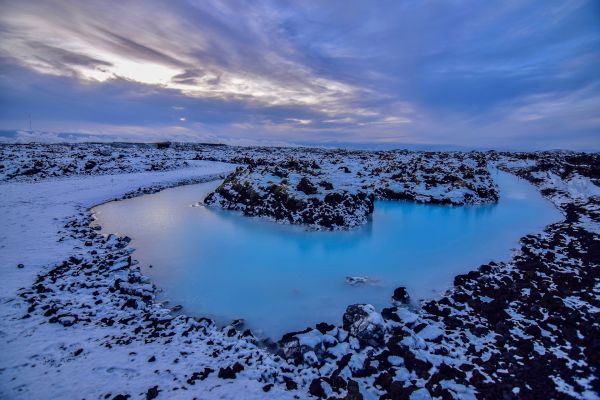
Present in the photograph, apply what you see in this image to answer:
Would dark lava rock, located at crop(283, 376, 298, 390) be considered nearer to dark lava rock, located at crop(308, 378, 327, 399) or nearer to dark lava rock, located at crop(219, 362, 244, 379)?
dark lava rock, located at crop(308, 378, 327, 399)

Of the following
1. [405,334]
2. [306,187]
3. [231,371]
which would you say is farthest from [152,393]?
[306,187]

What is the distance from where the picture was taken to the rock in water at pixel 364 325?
7.73 m

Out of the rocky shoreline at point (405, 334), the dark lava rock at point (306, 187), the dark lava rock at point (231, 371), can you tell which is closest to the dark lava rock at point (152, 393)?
the rocky shoreline at point (405, 334)

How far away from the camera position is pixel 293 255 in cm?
1405

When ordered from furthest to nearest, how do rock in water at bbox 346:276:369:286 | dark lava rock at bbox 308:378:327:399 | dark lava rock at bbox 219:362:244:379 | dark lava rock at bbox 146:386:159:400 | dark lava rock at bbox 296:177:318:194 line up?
dark lava rock at bbox 296:177:318:194
rock in water at bbox 346:276:369:286
dark lava rock at bbox 219:362:244:379
dark lava rock at bbox 308:378:327:399
dark lava rock at bbox 146:386:159:400

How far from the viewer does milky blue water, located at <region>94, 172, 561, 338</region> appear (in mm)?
9797

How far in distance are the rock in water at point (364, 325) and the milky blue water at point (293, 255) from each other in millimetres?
826

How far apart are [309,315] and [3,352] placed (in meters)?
7.35

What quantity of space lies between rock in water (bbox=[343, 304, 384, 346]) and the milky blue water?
826mm

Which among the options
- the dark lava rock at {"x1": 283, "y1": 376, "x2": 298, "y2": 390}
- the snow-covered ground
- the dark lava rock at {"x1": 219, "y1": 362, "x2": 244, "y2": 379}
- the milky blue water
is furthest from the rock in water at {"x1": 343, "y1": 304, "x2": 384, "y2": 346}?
the dark lava rock at {"x1": 219, "y1": 362, "x2": 244, "y2": 379}

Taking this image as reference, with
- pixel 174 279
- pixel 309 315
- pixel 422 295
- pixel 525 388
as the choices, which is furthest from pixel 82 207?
pixel 525 388

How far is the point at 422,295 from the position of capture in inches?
413

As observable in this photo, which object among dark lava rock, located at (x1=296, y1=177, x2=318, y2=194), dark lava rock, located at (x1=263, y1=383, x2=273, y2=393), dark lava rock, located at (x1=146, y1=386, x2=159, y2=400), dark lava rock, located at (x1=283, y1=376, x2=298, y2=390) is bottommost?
dark lava rock, located at (x1=283, y1=376, x2=298, y2=390)

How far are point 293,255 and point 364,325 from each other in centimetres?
650
